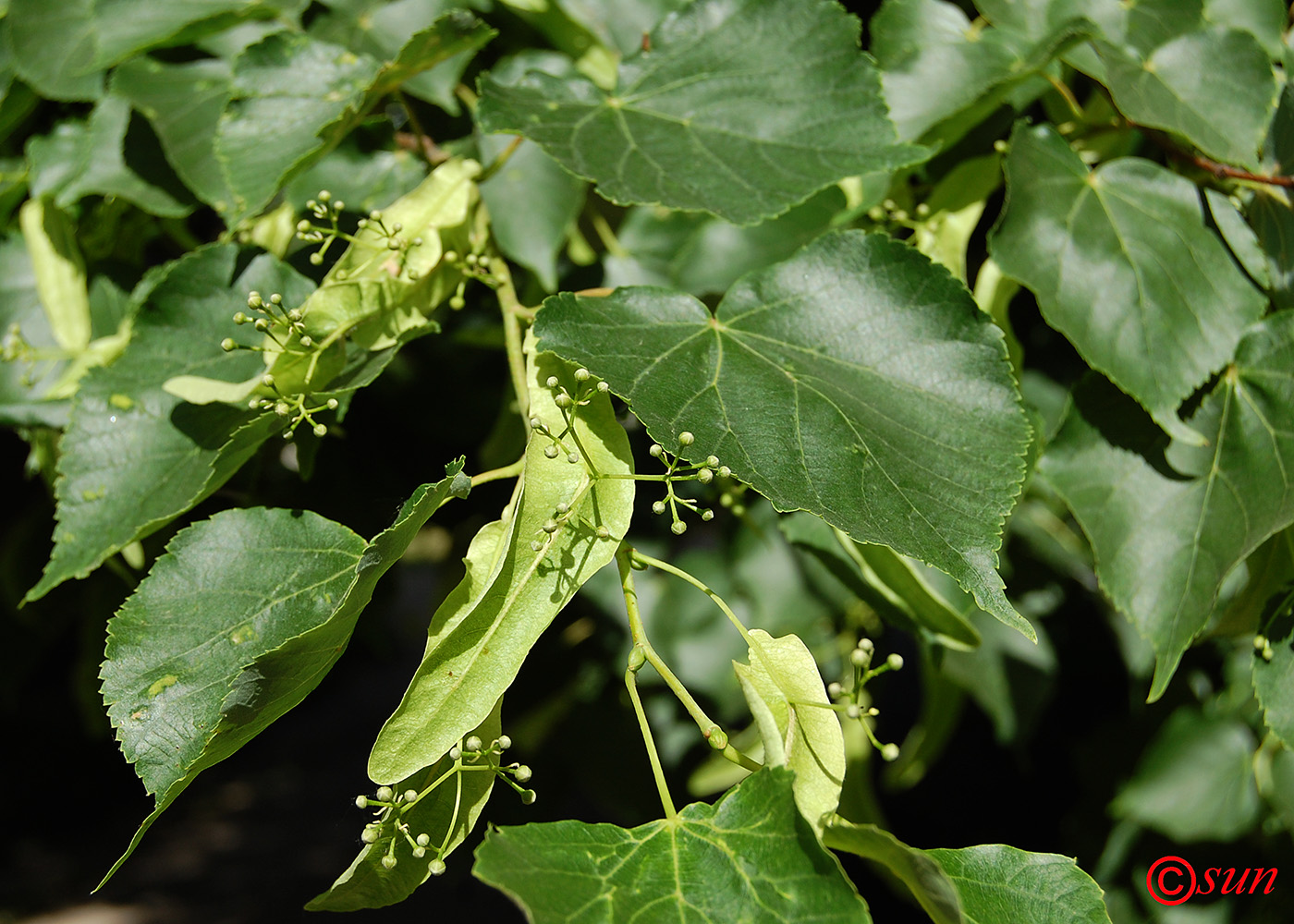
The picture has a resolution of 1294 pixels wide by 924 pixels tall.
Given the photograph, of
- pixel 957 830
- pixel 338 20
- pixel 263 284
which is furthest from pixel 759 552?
pixel 957 830

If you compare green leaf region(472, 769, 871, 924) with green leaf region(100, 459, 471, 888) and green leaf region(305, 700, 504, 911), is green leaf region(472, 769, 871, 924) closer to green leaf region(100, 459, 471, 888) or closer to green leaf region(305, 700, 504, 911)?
green leaf region(305, 700, 504, 911)

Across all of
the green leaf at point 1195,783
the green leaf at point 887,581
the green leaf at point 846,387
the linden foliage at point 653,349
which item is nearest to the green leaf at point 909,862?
the linden foliage at point 653,349

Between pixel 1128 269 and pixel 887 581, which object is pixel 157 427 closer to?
pixel 887 581

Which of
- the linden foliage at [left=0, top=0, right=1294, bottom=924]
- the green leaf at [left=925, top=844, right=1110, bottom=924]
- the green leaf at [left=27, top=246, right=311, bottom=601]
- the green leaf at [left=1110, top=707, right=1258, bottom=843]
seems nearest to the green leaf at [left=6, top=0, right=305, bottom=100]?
the linden foliage at [left=0, top=0, right=1294, bottom=924]

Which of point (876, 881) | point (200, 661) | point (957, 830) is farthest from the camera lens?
point (876, 881)

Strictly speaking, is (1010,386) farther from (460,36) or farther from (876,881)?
(876,881)
